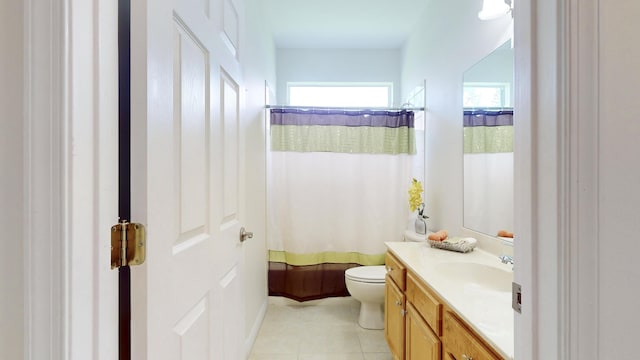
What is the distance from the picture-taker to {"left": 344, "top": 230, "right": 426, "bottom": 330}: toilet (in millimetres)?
2377

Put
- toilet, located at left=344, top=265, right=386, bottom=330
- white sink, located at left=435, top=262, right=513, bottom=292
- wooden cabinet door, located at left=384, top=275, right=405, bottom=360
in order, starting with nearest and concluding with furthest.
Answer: white sink, located at left=435, top=262, right=513, bottom=292, wooden cabinet door, located at left=384, top=275, right=405, bottom=360, toilet, located at left=344, top=265, right=386, bottom=330

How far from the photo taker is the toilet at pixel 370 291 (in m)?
2.38

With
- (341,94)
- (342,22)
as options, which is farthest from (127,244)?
(341,94)

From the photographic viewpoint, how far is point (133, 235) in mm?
618

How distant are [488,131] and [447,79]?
702 millimetres

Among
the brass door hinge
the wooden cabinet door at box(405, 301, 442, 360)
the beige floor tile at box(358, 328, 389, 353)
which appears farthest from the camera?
the beige floor tile at box(358, 328, 389, 353)

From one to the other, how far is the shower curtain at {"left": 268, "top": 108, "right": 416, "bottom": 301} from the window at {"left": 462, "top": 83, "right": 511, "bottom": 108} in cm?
92

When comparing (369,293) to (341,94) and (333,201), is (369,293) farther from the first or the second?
(341,94)

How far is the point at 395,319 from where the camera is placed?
1828mm

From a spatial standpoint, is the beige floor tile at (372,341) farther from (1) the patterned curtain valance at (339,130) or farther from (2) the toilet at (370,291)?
(1) the patterned curtain valance at (339,130)

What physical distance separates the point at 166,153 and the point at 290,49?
3271 millimetres

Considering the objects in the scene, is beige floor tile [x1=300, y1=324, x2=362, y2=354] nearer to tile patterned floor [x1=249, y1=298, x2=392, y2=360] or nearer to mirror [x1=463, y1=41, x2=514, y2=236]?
tile patterned floor [x1=249, y1=298, x2=392, y2=360]
